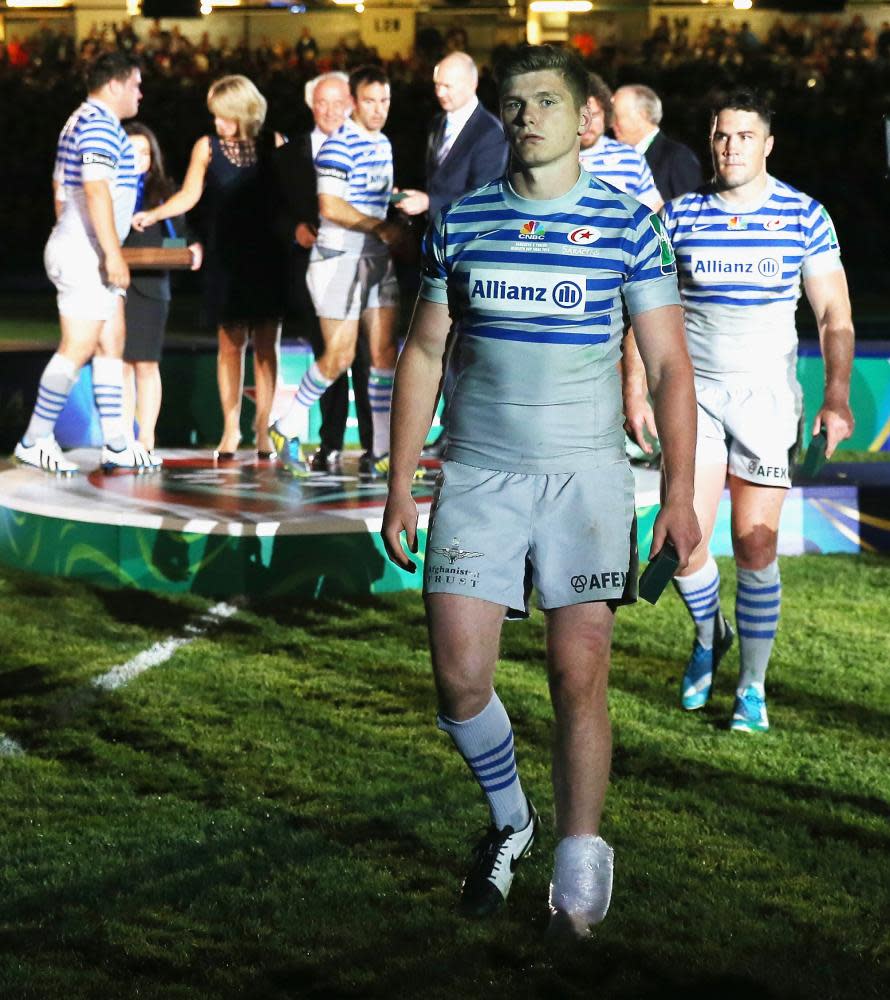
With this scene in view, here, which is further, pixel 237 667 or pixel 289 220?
pixel 289 220

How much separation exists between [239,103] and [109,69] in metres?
0.93

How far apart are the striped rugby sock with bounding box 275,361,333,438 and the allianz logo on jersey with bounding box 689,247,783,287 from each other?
312 cm

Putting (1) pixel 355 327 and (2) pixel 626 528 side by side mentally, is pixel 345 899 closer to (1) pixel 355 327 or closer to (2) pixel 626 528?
(2) pixel 626 528

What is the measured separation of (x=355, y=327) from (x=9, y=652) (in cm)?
251

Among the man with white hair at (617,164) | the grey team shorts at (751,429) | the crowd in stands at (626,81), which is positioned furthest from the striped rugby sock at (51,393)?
the crowd in stands at (626,81)

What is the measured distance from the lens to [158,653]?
19.2 ft

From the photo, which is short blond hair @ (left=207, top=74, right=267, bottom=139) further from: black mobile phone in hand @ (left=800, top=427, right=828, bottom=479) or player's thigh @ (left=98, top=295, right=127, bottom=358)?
black mobile phone in hand @ (left=800, top=427, right=828, bottom=479)

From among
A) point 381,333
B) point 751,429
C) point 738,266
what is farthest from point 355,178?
point 751,429

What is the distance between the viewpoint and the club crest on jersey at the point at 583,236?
3.21 m

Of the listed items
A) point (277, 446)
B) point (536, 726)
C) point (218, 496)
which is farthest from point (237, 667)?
point (277, 446)

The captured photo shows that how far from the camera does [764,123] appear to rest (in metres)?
4.63

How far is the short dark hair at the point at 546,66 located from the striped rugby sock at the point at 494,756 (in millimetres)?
1299

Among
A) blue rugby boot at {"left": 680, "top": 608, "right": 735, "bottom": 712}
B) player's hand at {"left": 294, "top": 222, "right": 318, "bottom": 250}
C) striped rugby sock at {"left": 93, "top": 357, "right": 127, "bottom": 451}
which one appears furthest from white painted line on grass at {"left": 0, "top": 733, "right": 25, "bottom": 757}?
player's hand at {"left": 294, "top": 222, "right": 318, "bottom": 250}

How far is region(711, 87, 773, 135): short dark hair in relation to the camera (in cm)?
461
